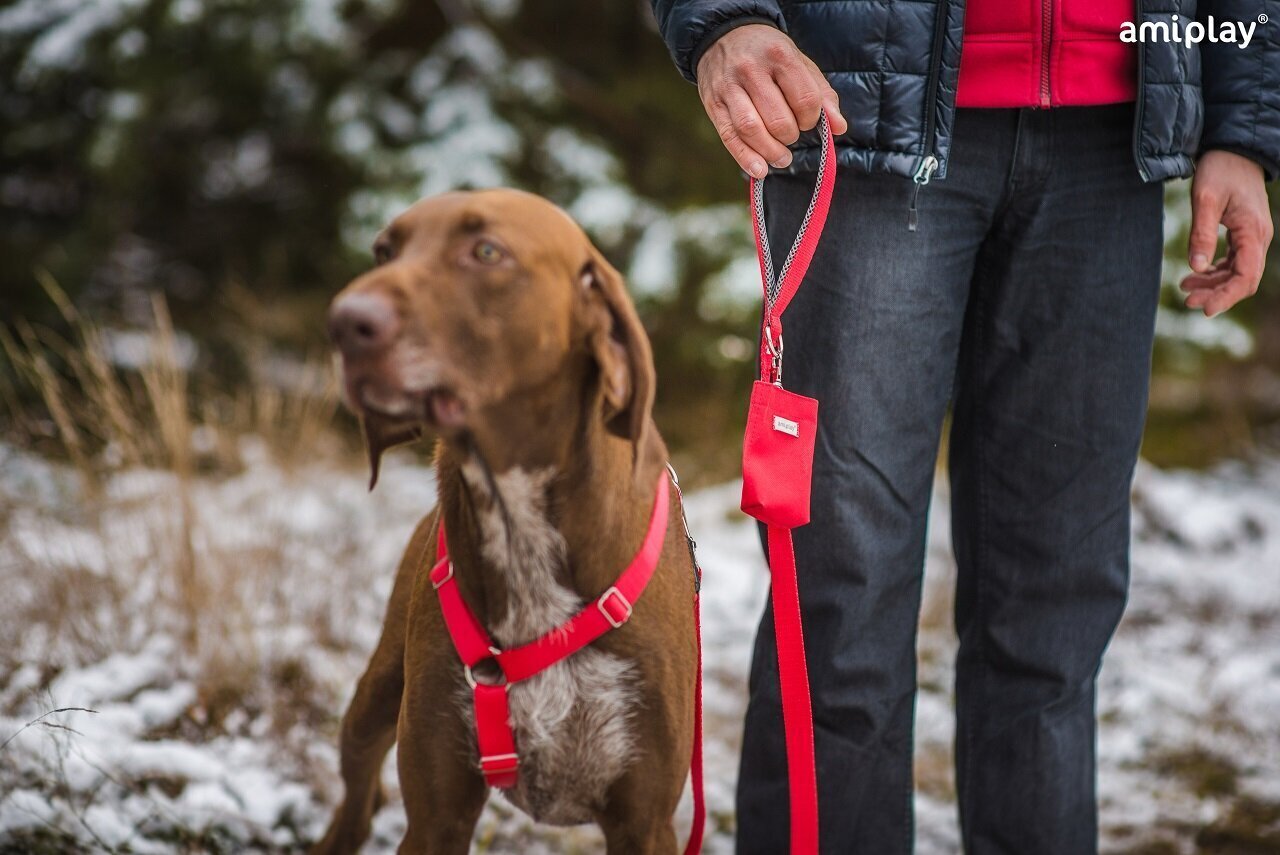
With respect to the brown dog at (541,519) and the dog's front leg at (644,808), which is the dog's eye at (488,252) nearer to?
the brown dog at (541,519)

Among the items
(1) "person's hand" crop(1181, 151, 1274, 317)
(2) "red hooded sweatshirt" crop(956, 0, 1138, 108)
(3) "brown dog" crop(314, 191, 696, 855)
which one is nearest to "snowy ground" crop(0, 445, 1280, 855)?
(3) "brown dog" crop(314, 191, 696, 855)

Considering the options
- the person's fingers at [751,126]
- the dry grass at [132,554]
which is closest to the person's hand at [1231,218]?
the person's fingers at [751,126]

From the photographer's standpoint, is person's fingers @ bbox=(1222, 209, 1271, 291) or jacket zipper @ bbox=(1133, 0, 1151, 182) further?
person's fingers @ bbox=(1222, 209, 1271, 291)

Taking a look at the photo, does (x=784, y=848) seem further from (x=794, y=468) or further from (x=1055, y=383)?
(x=1055, y=383)

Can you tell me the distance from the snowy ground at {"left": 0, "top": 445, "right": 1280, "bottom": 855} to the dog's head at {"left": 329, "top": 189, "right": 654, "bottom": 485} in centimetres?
122

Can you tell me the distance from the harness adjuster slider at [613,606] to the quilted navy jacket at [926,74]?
0.81 meters

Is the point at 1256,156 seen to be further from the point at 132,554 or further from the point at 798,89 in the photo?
the point at 132,554

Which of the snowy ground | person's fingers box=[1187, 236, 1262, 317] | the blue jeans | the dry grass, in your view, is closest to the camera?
the blue jeans

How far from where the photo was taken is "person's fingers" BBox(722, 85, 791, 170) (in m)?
1.67

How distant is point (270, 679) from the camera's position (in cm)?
326

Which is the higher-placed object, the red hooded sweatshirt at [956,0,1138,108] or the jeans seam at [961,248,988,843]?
the red hooded sweatshirt at [956,0,1138,108]

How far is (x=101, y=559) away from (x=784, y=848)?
249 centimetres

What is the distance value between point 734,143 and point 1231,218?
39.5 inches

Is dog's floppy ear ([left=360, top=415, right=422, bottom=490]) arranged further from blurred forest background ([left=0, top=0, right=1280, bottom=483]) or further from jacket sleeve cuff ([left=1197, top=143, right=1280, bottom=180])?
Result: blurred forest background ([left=0, top=0, right=1280, bottom=483])
